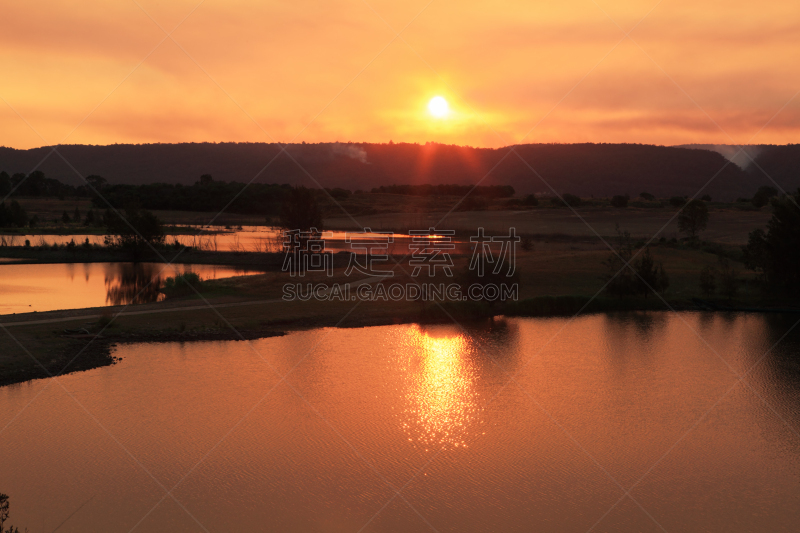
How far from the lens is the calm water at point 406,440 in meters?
10.3

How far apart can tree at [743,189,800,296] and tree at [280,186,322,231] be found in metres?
28.0

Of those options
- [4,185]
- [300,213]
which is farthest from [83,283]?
[4,185]

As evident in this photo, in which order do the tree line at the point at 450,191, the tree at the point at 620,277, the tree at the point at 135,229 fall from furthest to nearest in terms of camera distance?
the tree line at the point at 450,191 < the tree at the point at 135,229 < the tree at the point at 620,277

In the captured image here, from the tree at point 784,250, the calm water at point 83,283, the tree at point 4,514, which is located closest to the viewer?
the tree at point 4,514

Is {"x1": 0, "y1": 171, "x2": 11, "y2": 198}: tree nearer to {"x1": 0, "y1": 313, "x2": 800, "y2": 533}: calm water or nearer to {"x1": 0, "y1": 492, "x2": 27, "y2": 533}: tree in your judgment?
{"x1": 0, "y1": 313, "x2": 800, "y2": 533}: calm water

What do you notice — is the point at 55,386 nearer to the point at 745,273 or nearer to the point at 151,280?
the point at 151,280

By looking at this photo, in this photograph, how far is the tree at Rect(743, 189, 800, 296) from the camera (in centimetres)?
2934

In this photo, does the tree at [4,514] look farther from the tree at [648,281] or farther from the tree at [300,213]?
the tree at [300,213]

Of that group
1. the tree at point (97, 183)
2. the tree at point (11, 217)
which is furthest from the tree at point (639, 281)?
the tree at point (97, 183)

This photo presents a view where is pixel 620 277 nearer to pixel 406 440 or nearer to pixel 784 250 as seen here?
pixel 784 250

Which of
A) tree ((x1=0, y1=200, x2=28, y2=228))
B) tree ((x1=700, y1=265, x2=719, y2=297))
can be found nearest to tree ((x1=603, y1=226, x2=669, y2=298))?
tree ((x1=700, y1=265, x2=719, y2=297))

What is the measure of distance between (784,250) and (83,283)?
3562 centimetres

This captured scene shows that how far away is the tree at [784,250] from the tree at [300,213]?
28.0 metres

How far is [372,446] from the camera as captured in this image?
509 inches
